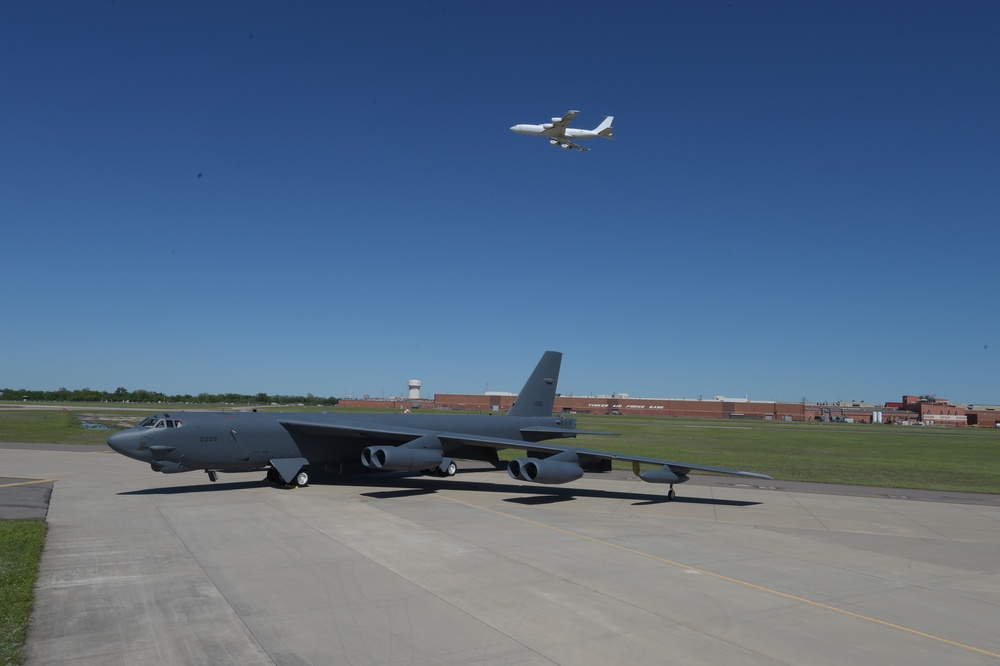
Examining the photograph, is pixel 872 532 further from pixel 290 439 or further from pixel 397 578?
pixel 290 439

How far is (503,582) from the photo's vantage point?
1184 cm

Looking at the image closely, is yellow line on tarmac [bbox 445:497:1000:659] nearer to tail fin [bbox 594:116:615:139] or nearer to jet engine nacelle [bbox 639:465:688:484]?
jet engine nacelle [bbox 639:465:688:484]

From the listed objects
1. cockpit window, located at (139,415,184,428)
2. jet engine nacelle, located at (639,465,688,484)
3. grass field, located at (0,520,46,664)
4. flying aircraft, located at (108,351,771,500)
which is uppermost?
cockpit window, located at (139,415,184,428)

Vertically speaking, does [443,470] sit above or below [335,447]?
below

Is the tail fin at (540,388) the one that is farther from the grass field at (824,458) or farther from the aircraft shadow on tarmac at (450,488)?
the grass field at (824,458)

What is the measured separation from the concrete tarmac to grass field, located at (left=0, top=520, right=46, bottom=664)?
246 mm

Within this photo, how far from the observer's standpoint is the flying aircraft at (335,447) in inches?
848

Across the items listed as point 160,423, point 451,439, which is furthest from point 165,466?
point 451,439

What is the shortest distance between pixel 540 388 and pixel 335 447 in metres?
10.7

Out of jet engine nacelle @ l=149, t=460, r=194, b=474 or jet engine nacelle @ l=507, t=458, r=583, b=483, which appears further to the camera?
jet engine nacelle @ l=507, t=458, r=583, b=483

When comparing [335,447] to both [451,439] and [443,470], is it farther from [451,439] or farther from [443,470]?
[443,470]

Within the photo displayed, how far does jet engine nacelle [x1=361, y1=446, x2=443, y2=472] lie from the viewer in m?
23.1

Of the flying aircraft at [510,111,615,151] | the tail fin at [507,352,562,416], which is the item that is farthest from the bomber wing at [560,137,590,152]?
the tail fin at [507,352,562,416]

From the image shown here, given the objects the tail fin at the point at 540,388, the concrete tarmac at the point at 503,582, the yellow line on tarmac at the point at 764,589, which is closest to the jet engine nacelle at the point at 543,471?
the concrete tarmac at the point at 503,582
